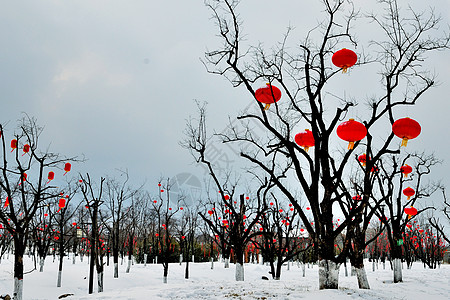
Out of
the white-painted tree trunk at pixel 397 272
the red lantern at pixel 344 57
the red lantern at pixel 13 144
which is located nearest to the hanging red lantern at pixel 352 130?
the red lantern at pixel 344 57

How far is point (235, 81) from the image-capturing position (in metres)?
8.58

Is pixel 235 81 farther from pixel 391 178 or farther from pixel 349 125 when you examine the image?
pixel 391 178

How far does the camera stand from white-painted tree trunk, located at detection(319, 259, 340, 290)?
23.4 feet

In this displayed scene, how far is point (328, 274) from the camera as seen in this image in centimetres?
717

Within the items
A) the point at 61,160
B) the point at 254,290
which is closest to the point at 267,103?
the point at 254,290

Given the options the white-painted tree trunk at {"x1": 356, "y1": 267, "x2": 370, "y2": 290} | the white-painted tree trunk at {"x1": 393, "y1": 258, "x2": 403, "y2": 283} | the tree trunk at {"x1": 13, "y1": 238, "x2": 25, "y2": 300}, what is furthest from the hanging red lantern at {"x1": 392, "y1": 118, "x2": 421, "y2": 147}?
the white-painted tree trunk at {"x1": 393, "y1": 258, "x2": 403, "y2": 283}

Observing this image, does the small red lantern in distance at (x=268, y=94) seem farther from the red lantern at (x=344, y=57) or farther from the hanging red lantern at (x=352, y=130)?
the hanging red lantern at (x=352, y=130)

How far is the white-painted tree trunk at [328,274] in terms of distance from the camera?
714 centimetres

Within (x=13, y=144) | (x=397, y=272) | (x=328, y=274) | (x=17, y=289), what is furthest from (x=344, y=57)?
(x=397, y=272)

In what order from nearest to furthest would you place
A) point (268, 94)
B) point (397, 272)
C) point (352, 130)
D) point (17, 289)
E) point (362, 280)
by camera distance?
1. point (352, 130)
2. point (268, 94)
3. point (17, 289)
4. point (362, 280)
5. point (397, 272)

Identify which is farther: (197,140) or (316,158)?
(197,140)

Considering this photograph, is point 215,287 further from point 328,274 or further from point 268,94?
point 268,94

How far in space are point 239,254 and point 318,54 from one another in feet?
26.9

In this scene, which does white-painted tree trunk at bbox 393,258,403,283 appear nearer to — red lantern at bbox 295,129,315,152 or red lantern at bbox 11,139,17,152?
red lantern at bbox 295,129,315,152
